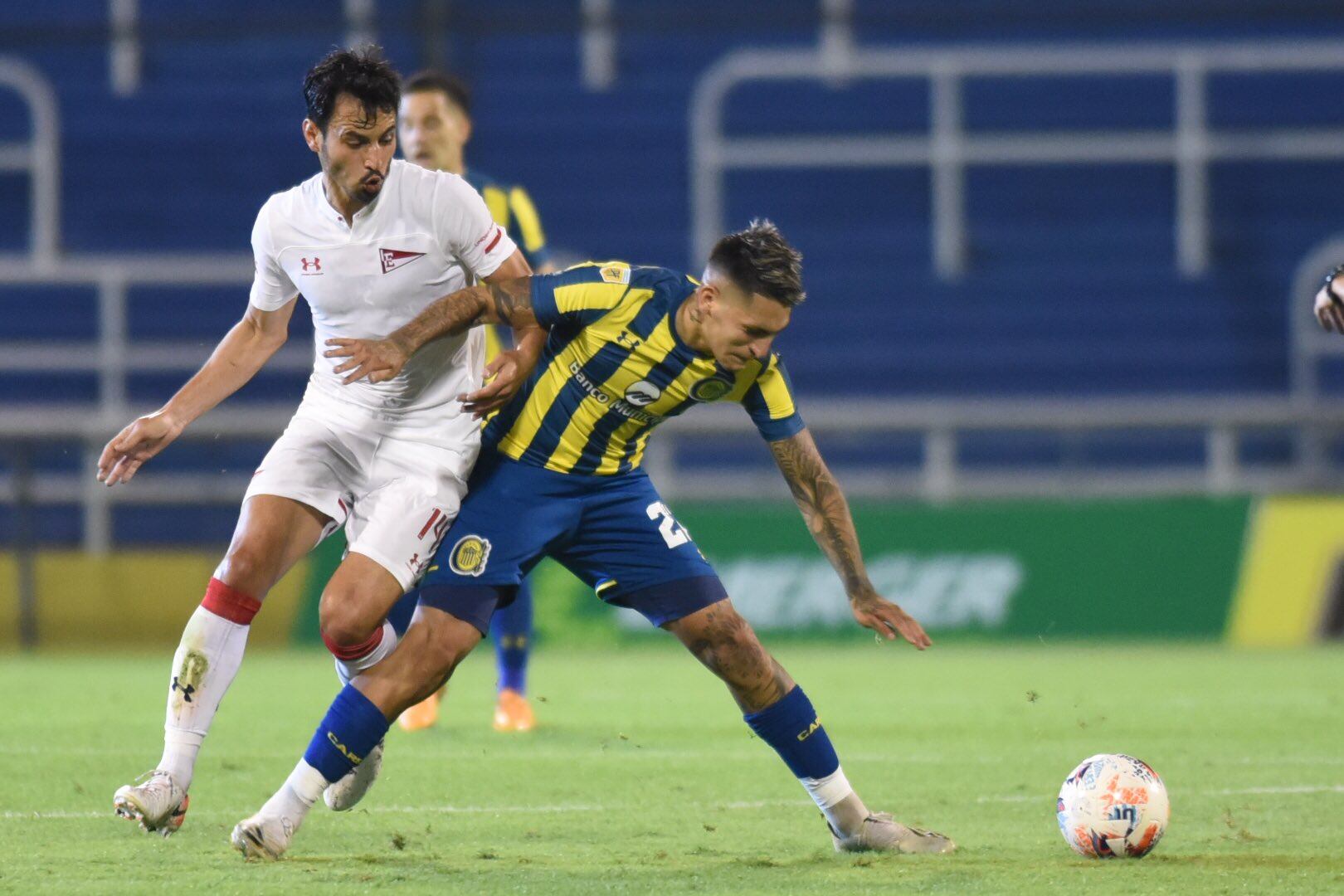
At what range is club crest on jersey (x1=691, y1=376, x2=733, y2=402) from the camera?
523cm

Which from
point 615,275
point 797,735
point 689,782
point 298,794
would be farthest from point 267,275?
point 689,782

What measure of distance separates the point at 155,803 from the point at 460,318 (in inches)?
58.2

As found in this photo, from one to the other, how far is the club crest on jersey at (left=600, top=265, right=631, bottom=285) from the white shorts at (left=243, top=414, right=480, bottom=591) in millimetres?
601

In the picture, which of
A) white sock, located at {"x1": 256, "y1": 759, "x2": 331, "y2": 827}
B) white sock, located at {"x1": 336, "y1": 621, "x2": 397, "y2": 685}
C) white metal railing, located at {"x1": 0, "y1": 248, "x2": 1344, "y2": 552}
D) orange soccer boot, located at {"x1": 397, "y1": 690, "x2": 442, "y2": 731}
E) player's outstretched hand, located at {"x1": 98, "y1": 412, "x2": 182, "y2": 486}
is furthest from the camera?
white metal railing, located at {"x1": 0, "y1": 248, "x2": 1344, "y2": 552}

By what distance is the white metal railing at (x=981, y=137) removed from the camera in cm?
1612

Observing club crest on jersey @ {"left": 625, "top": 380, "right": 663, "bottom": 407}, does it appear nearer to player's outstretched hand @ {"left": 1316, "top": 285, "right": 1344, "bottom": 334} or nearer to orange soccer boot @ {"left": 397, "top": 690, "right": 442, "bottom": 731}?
player's outstretched hand @ {"left": 1316, "top": 285, "right": 1344, "bottom": 334}

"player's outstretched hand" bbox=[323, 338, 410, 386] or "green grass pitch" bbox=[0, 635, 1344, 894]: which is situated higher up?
"player's outstretched hand" bbox=[323, 338, 410, 386]

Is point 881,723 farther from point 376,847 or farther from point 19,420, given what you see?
point 19,420

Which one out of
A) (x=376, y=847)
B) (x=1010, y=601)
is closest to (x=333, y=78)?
(x=376, y=847)

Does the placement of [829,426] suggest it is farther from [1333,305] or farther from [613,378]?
[1333,305]

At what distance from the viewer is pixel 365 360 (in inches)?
197

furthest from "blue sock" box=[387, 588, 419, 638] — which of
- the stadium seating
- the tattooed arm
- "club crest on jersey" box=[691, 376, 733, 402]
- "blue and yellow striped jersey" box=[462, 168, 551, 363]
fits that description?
the stadium seating

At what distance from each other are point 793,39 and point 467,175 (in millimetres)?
9514

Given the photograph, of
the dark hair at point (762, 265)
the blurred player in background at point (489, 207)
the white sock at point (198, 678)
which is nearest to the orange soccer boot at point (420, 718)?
the blurred player in background at point (489, 207)
